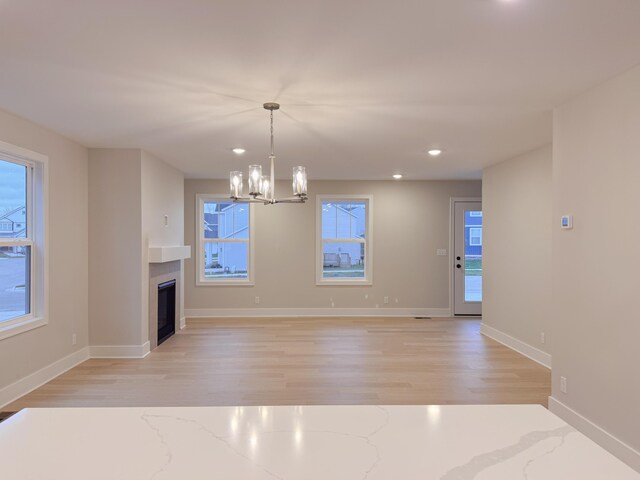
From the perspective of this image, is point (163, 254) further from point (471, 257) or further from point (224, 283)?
point (471, 257)

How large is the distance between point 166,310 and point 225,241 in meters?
1.83

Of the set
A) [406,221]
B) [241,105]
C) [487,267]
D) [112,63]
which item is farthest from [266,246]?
[112,63]

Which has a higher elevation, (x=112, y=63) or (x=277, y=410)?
(x=112, y=63)

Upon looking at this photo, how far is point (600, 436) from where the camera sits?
105 inches

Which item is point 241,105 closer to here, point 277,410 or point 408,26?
point 408,26

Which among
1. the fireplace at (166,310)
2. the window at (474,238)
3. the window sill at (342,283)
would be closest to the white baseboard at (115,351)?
the fireplace at (166,310)

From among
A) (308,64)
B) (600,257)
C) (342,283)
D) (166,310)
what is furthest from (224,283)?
(600,257)

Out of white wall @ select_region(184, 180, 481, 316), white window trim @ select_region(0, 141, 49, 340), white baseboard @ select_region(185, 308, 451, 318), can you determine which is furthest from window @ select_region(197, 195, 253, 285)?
white window trim @ select_region(0, 141, 49, 340)

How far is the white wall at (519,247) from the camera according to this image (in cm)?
461

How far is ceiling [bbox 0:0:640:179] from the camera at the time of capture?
187 cm

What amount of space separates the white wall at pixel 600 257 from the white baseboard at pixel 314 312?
413cm

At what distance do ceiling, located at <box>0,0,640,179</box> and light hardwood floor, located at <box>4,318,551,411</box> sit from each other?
2.42 meters

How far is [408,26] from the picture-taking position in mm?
1979

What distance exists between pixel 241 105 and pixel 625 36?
7.85 ft
